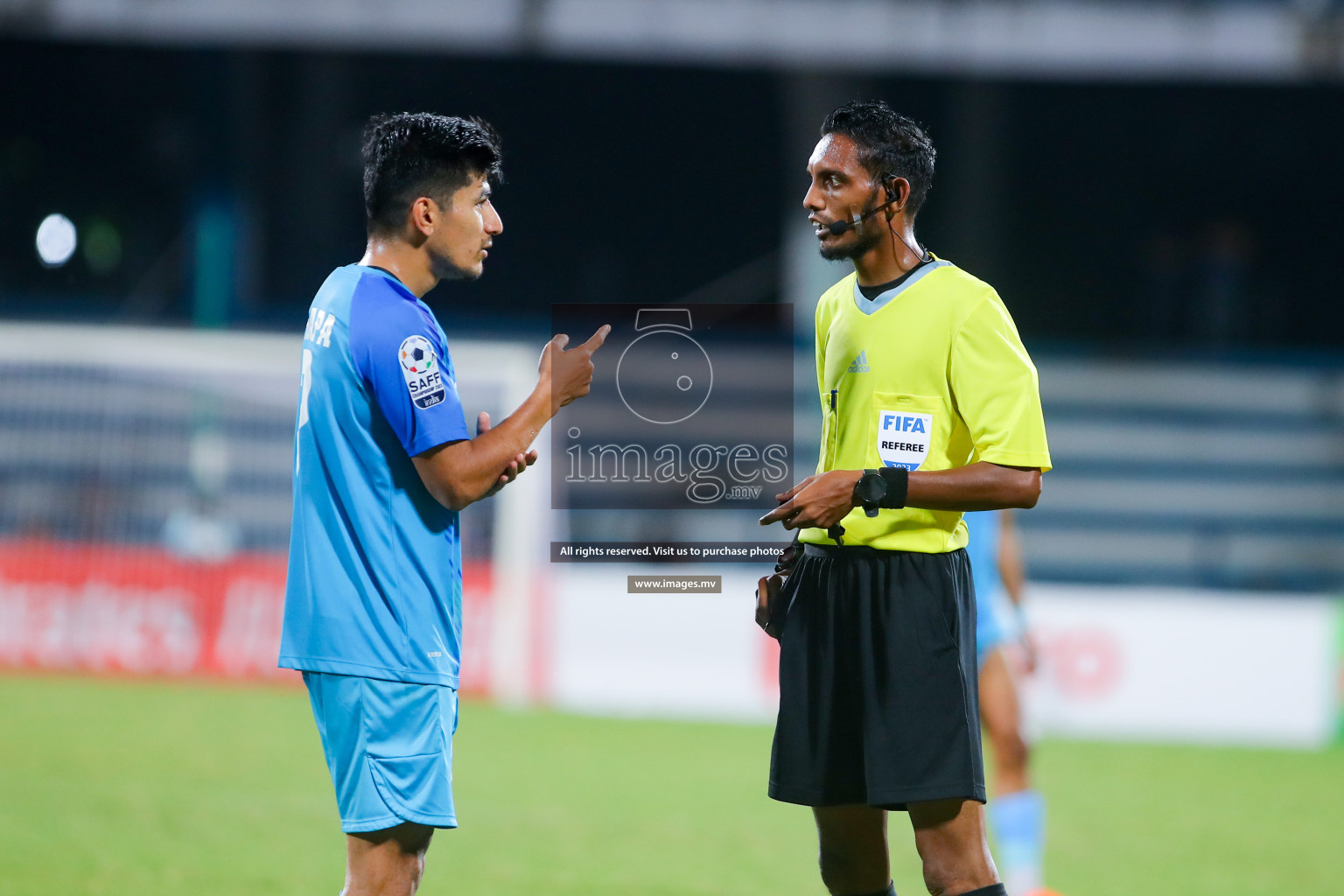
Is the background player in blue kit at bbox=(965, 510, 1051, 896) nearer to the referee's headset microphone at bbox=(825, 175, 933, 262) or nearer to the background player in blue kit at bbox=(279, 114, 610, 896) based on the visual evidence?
the referee's headset microphone at bbox=(825, 175, 933, 262)

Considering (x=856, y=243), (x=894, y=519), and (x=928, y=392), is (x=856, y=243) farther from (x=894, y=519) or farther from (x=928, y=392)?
(x=894, y=519)

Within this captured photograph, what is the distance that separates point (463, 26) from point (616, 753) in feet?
28.0

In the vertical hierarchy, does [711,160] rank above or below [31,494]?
above

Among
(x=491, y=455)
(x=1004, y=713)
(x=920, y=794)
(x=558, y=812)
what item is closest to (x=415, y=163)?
(x=491, y=455)

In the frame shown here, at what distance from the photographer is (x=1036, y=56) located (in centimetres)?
1428

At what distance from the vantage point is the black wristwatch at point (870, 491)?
2.61 m

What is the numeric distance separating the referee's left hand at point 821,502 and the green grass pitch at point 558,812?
278 centimetres

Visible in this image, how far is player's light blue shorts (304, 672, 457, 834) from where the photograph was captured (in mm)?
2602

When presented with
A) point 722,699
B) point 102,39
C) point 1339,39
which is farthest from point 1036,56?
point 102,39

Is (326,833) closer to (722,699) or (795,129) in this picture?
(722,699)

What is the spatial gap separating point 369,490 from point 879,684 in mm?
1084

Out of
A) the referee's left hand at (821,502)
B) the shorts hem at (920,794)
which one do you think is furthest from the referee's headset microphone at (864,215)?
the shorts hem at (920,794)

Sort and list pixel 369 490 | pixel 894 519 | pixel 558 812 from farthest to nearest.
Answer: pixel 558 812, pixel 894 519, pixel 369 490

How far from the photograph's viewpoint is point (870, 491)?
261 centimetres
